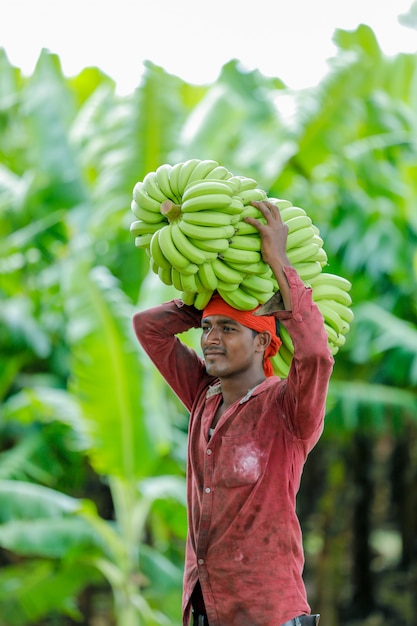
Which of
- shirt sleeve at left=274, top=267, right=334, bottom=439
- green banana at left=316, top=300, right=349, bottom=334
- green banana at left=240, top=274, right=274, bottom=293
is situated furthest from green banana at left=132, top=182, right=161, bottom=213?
green banana at left=316, top=300, right=349, bottom=334

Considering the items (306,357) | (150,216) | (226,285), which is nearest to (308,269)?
(226,285)

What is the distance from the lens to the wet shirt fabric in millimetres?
2443

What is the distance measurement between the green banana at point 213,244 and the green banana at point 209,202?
0.27ft

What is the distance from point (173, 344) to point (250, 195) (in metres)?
0.61

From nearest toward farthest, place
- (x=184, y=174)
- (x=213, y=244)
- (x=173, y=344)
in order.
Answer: (x=213, y=244) → (x=184, y=174) → (x=173, y=344)

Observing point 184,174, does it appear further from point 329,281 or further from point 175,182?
point 329,281

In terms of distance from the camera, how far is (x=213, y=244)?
8.13 feet

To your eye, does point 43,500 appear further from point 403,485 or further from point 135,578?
point 403,485

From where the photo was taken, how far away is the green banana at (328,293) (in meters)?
2.71

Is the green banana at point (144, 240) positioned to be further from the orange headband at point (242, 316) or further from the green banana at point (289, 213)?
the green banana at point (289, 213)

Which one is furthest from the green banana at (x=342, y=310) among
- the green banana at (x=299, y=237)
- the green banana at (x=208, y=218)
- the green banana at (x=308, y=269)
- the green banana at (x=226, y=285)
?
the green banana at (x=208, y=218)

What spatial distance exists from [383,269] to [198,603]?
536 cm

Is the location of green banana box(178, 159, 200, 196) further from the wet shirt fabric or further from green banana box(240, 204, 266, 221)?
the wet shirt fabric

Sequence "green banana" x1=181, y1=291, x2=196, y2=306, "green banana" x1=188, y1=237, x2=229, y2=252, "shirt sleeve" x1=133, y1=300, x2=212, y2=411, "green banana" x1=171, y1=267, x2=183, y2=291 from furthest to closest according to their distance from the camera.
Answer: "shirt sleeve" x1=133, y1=300, x2=212, y2=411
"green banana" x1=181, y1=291, x2=196, y2=306
"green banana" x1=171, y1=267, x2=183, y2=291
"green banana" x1=188, y1=237, x2=229, y2=252
